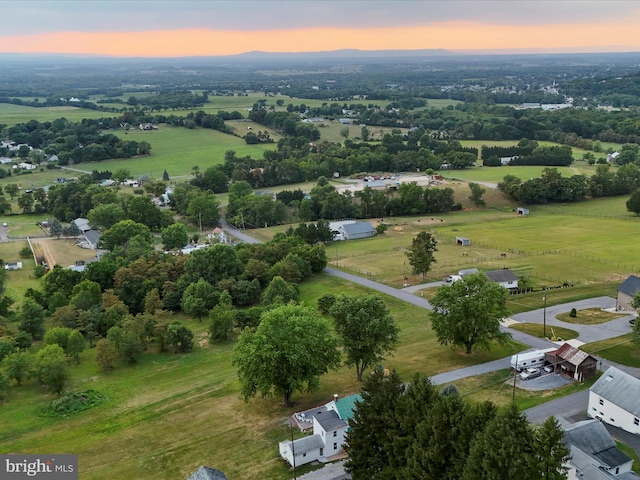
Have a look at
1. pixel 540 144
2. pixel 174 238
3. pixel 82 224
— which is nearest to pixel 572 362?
pixel 174 238

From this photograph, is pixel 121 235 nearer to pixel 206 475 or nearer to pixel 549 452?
pixel 206 475

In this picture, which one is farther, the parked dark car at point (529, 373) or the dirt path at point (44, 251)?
the dirt path at point (44, 251)

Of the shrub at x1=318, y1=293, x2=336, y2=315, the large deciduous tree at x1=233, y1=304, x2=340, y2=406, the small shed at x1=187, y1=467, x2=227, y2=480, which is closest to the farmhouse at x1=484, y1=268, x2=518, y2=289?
the shrub at x1=318, y1=293, x2=336, y2=315

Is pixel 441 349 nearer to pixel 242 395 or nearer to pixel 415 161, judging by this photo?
pixel 242 395

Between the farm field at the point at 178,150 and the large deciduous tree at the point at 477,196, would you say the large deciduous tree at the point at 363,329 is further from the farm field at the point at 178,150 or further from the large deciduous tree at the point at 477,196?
the farm field at the point at 178,150

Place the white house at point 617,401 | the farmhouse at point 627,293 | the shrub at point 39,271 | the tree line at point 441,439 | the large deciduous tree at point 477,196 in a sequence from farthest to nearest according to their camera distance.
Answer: the large deciduous tree at point 477,196 → the shrub at point 39,271 → the farmhouse at point 627,293 → the white house at point 617,401 → the tree line at point 441,439

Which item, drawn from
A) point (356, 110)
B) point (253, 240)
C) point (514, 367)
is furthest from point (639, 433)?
point (356, 110)

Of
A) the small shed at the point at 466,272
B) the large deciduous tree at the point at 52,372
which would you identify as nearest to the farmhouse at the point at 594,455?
the small shed at the point at 466,272
